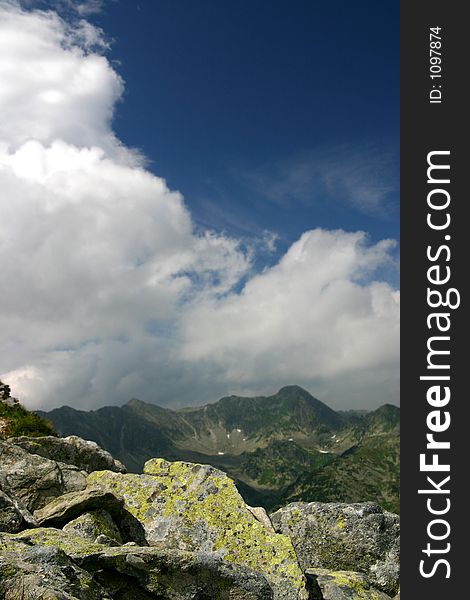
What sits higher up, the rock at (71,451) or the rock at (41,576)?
the rock at (71,451)

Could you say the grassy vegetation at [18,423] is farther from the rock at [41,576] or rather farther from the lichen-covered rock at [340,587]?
the rock at [41,576]

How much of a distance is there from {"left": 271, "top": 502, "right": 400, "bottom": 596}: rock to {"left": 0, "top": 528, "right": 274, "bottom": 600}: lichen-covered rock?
7.68 m

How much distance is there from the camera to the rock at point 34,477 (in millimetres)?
16328

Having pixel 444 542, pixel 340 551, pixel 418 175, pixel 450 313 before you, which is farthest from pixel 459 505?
pixel 418 175

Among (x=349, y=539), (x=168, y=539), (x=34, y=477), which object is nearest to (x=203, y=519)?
(x=168, y=539)

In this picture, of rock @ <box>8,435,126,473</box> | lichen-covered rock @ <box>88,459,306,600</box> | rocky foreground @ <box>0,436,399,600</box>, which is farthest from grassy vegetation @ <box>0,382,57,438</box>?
lichen-covered rock @ <box>88,459,306,600</box>

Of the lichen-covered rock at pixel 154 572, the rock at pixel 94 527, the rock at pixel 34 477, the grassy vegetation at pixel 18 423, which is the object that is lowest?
the lichen-covered rock at pixel 154 572

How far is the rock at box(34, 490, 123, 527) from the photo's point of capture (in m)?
14.3

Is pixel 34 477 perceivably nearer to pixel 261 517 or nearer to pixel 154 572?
pixel 154 572

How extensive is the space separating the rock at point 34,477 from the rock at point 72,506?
37.1 inches

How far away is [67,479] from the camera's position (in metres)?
18.1

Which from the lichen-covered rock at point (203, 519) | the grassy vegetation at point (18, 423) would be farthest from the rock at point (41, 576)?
the grassy vegetation at point (18, 423)

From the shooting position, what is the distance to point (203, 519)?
53.4ft

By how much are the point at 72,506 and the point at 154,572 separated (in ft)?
15.9
